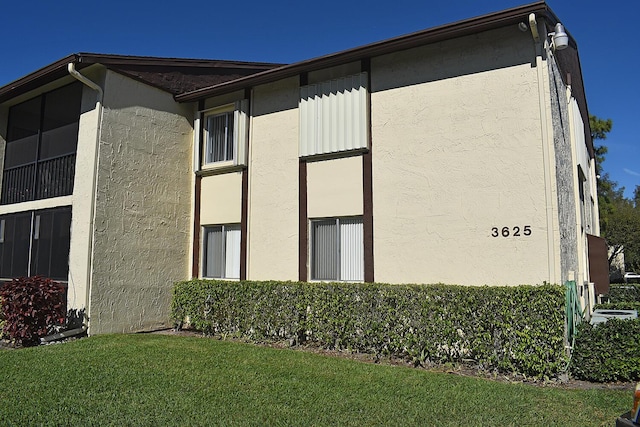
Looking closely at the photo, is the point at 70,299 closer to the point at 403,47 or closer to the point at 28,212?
the point at 28,212

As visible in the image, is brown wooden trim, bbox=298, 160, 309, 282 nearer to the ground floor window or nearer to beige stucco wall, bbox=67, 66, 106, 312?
beige stucco wall, bbox=67, 66, 106, 312

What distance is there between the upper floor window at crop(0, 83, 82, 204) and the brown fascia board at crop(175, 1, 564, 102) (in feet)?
11.4

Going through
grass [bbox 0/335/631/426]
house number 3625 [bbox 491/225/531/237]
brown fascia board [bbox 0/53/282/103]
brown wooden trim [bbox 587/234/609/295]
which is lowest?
grass [bbox 0/335/631/426]

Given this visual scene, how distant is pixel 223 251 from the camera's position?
12.1m

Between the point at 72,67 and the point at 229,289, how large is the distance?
606 centimetres

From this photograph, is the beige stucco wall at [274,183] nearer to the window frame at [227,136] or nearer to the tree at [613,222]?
the window frame at [227,136]

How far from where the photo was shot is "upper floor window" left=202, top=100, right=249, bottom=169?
466 inches

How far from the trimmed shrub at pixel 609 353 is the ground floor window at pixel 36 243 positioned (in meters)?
10.4

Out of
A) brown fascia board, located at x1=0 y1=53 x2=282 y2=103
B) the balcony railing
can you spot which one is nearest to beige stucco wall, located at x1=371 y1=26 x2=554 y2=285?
brown fascia board, located at x1=0 y1=53 x2=282 y2=103

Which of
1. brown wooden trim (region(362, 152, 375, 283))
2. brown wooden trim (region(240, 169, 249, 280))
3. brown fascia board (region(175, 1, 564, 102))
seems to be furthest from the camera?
brown wooden trim (region(240, 169, 249, 280))

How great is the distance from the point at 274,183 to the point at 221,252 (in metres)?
2.37

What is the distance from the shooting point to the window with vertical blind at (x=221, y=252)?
1185cm

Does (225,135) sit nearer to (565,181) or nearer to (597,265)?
(565,181)

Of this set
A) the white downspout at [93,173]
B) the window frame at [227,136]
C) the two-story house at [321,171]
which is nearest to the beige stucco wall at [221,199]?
the two-story house at [321,171]
